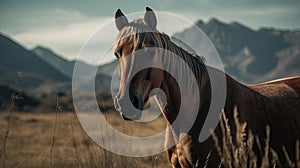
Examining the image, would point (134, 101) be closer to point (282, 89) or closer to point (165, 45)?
point (165, 45)

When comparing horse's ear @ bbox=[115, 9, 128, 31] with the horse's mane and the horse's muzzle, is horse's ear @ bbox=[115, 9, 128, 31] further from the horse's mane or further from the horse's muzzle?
the horse's muzzle

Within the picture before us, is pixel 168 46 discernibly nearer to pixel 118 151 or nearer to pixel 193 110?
pixel 193 110

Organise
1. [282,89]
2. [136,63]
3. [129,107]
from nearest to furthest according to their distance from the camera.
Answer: [129,107], [136,63], [282,89]

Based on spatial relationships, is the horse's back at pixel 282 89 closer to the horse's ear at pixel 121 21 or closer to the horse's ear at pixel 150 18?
the horse's ear at pixel 150 18

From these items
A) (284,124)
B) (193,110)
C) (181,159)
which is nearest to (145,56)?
(193,110)

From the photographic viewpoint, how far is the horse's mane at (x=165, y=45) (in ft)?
15.3

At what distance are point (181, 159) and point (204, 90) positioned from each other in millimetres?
902

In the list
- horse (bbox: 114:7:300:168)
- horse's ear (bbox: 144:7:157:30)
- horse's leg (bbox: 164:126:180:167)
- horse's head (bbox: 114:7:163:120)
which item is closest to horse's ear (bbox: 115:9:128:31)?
horse (bbox: 114:7:300:168)

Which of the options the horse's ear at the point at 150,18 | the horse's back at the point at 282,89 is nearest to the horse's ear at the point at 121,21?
the horse's ear at the point at 150,18

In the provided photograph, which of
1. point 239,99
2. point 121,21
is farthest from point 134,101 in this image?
point 239,99

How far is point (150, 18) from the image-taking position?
4.78m

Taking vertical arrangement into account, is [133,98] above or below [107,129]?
above

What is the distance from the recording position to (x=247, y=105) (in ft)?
17.2

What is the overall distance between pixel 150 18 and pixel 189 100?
43.2 inches
